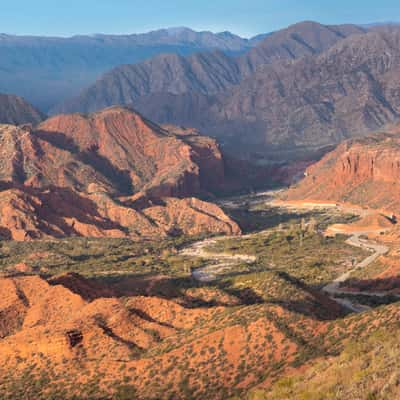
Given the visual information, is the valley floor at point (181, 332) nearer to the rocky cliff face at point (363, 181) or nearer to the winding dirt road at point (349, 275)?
the winding dirt road at point (349, 275)

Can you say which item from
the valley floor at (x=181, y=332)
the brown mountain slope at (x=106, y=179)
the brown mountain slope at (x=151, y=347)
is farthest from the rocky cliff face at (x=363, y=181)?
the brown mountain slope at (x=151, y=347)

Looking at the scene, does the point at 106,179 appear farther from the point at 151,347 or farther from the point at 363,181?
the point at 151,347

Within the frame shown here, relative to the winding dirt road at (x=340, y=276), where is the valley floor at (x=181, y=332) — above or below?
above

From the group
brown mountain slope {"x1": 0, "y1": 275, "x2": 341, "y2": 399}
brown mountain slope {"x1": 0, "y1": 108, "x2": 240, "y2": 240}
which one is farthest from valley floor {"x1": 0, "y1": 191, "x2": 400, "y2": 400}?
brown mountain slope {"x1": 0, "y1": 108, "x2": 240, "y2": 240}

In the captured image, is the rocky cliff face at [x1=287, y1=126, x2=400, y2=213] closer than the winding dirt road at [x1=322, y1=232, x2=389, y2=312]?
No

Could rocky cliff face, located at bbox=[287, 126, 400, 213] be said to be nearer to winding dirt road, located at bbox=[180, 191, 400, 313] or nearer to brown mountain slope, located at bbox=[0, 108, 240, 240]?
winding dirt road, located at bbox=[180, 191, 400, 313]

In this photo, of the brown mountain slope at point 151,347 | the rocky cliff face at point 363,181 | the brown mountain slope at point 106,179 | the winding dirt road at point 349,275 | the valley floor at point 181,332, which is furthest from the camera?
the rocky cliff face at point 363,181

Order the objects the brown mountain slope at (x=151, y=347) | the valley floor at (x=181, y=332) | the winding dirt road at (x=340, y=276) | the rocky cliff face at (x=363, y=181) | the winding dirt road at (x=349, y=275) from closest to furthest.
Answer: the valley floor at (x=181, y=332) → the brown mountain slope at (x=151, y=347) → the winding dirt road at (x=349, y=275) → the winding dirt road at (x=340, y=276) → the rocky cliff face at (x=363, y=181)

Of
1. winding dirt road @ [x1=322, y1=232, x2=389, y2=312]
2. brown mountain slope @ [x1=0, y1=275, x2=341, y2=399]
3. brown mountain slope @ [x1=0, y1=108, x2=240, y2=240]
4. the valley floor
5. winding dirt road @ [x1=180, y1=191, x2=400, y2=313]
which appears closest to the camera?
the valley floor
